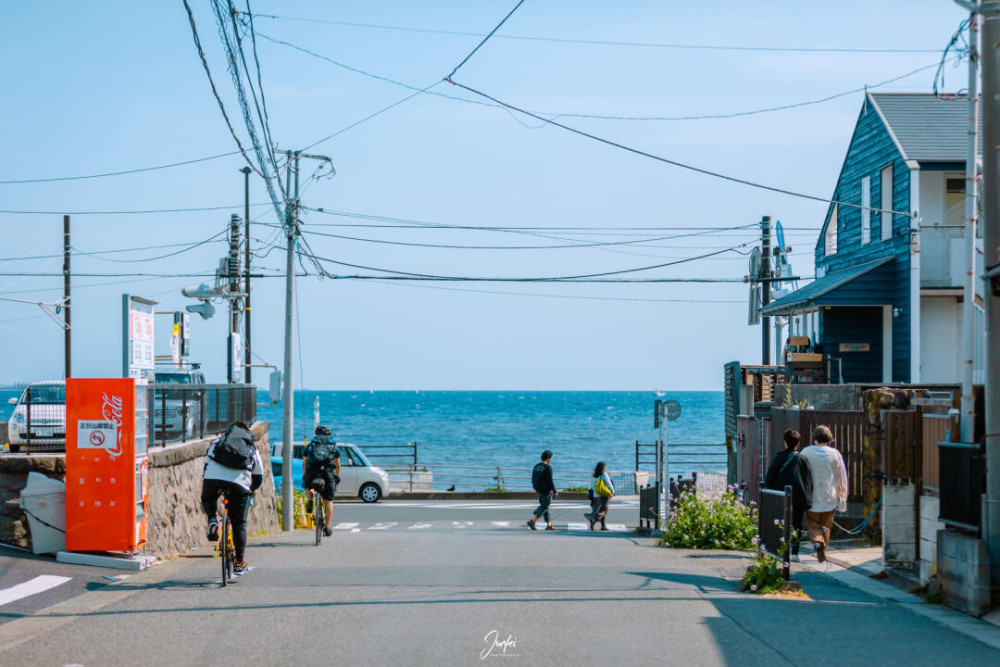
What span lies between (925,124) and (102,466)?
20.8 metres

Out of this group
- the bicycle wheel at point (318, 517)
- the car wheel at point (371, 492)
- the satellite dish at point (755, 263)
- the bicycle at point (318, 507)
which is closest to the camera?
the bicycle wheel at point (318, 517)

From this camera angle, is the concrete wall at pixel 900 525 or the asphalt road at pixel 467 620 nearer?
the asphalt road at pixel 467 620

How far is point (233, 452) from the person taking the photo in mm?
10469

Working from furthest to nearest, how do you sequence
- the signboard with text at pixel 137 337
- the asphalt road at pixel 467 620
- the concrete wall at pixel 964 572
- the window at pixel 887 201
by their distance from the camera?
the window at pixel 887 201, the signboard with text at pixel 137 337, the concrete wall at pixel 964 572, the asphalt road at pixel 467 620

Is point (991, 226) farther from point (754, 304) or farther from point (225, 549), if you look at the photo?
point (754, 304)

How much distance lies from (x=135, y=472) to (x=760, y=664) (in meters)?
7.08

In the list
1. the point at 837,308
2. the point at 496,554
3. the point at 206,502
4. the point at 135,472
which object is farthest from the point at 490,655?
the point at 837,308

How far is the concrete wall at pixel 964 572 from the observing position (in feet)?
29.3

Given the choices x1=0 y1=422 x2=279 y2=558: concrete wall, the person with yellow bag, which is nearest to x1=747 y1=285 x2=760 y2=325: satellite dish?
the person with yellow bag

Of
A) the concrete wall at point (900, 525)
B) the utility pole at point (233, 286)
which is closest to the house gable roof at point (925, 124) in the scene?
the concrete wall at point (900, 525)

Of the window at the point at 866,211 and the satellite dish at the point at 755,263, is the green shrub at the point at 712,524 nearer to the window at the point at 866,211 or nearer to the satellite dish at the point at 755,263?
the window at the point at 866,211

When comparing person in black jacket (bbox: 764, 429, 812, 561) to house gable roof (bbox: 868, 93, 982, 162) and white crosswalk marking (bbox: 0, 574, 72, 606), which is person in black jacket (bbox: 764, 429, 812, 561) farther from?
house gable roof (bbox: 868, 93, 982, 162)

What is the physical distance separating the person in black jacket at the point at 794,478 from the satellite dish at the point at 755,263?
19.1 m

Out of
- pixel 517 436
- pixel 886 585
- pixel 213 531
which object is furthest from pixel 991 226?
pixel 517 436
